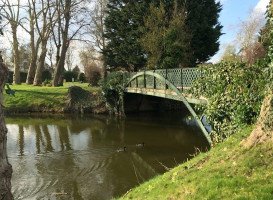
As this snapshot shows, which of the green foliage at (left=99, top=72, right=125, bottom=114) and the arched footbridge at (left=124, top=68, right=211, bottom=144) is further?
the green foliage at (left=99, top=72, right=125, bottom=114)

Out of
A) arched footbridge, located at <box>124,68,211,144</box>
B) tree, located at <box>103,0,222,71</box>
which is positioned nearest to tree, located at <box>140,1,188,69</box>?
tree, located at <box>103,0,222,71</box>

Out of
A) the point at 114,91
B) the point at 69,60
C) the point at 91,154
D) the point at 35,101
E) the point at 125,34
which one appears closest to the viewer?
the point at 91,154

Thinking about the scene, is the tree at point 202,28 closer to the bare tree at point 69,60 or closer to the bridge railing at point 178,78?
the bridge railing at point 178,78

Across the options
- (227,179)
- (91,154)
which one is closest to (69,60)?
(91,154)

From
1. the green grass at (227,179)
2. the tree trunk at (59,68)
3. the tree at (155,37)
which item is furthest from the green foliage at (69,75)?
the green grass at (227,179)

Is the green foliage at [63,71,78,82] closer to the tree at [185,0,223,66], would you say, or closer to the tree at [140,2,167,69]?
the tree at [185,0,223,66]

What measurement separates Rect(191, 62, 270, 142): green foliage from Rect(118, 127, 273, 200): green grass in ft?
4.95

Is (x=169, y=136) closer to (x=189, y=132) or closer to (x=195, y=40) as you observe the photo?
(x=189, y=132)

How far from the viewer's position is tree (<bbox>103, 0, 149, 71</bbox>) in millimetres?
21156

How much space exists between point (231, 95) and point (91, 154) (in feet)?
19.2

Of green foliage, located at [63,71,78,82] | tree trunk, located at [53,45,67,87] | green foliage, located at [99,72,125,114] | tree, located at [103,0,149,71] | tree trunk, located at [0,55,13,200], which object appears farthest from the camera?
green foliage, located at [63,71,78,82]

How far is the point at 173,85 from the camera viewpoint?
10.2 m

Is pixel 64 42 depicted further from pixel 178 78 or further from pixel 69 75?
pixel 178 78

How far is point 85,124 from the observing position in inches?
648
